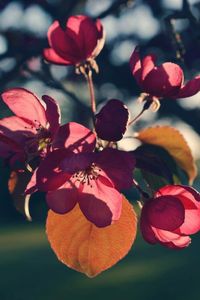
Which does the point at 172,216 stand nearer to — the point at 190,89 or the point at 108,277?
the point at 190,89

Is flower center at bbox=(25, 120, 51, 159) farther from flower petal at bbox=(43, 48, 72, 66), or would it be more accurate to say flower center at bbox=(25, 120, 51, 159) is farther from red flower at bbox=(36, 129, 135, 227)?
flower petal at bbox=(43, 48, 72, 66)

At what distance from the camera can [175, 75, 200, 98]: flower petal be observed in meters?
0.74

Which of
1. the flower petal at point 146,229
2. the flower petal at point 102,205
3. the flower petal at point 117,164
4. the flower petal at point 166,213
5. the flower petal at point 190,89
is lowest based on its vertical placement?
the flower petal at point 146,229

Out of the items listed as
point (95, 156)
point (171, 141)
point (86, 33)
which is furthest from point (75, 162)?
point (171, 141)

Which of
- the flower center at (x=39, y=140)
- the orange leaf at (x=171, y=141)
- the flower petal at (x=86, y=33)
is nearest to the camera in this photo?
the flower center at (x=39, y=140)

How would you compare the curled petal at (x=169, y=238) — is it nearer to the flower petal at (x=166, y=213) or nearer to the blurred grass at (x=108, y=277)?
the flower petal at (x=166, y=213)

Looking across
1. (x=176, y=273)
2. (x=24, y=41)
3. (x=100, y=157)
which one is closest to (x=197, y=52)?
(x=24, y=41)

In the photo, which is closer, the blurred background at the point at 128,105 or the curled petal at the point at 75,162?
the curled petal at the point at 75,162

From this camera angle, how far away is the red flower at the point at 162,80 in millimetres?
723

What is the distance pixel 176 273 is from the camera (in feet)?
12.1

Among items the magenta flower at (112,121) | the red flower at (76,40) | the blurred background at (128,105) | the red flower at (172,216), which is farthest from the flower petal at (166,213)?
the blurred background at (128,105)

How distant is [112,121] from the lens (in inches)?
24.6

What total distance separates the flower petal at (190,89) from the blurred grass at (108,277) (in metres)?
2.61

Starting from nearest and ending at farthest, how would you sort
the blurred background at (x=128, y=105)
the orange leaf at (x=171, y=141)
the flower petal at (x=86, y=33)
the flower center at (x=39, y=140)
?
1. the flower center at (x=39, y=140)
2. the flower petal at (x=86, y=33)
3. the orange leaf at (x=171, y=141)
4. the blurred background at (x=128, y=105)
